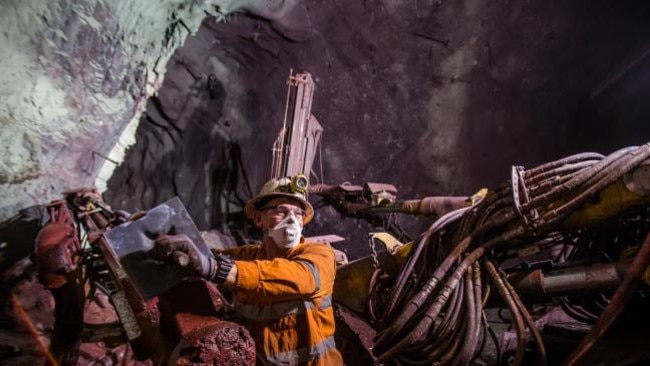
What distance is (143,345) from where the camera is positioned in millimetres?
2572

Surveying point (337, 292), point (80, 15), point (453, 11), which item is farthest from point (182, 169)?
point (453, 11)

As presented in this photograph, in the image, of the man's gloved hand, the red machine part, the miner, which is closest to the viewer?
the man's gloved hand

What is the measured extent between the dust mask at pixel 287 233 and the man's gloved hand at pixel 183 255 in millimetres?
705

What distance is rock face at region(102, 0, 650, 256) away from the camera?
7758 mm

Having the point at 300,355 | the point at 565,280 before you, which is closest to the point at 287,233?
the point at 300,355

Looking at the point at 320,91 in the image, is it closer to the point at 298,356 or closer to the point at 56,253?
the point at 56,253

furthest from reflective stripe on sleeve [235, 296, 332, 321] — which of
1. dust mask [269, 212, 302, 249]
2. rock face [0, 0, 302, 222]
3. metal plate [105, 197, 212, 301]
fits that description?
rock face [0, 0, 302, 222]

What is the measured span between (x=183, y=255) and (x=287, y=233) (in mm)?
838

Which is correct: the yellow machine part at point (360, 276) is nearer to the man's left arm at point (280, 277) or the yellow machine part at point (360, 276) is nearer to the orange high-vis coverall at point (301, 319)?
the orange high-vis coverall at point (301, 319)

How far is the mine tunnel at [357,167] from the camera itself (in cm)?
237

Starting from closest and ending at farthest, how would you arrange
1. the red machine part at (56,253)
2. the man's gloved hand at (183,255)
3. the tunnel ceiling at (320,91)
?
the man's gloved hand at (183,255)
the red machine part at (56,253)
the tunnel ceiling at (320,91)

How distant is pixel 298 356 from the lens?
233 cm

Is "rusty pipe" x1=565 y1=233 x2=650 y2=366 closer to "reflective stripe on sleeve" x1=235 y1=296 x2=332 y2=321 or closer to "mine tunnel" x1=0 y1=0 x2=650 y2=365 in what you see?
"mine tunnel" x1=0 y1=0 x2=650 y2=365

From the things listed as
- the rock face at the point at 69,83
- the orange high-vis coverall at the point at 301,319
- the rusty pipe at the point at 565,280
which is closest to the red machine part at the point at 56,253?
the rock face at the point at 69,83
